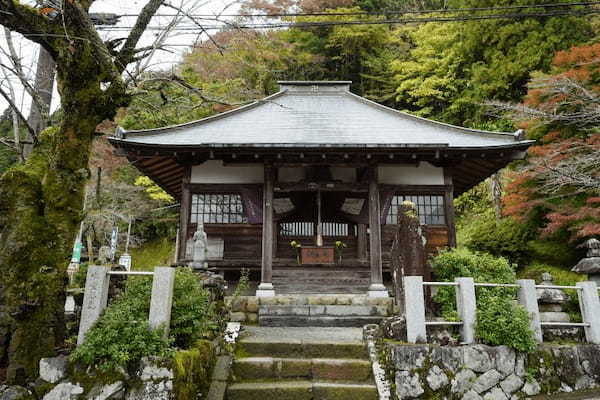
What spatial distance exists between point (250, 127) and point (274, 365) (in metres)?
7.44

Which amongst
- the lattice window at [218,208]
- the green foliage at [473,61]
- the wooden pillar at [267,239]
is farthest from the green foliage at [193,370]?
the green foliage at [473,61]

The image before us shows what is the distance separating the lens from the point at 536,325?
536cm

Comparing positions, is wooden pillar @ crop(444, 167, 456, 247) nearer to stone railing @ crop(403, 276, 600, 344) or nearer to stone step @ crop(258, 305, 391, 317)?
stone step @ crop(258, 305, 391, 317)

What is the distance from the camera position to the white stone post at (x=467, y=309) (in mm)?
5070

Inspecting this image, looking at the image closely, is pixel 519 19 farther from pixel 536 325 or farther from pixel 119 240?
pixel 119 240

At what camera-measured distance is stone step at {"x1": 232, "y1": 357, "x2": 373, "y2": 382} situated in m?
4.93

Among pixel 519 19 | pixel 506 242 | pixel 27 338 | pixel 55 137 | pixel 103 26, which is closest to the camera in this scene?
pixel 27 338

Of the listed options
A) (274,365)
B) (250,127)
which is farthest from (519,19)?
(274,365)

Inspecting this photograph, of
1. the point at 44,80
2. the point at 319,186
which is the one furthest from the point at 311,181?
the point at 44,80

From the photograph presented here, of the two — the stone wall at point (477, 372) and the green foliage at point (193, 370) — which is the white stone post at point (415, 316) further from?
the green foliage at point (193, 370)

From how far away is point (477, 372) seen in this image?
486cm

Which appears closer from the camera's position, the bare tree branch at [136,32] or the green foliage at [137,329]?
the green foliage at [137,329]

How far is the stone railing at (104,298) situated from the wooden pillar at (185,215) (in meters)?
4.91

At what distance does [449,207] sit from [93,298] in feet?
27.7
